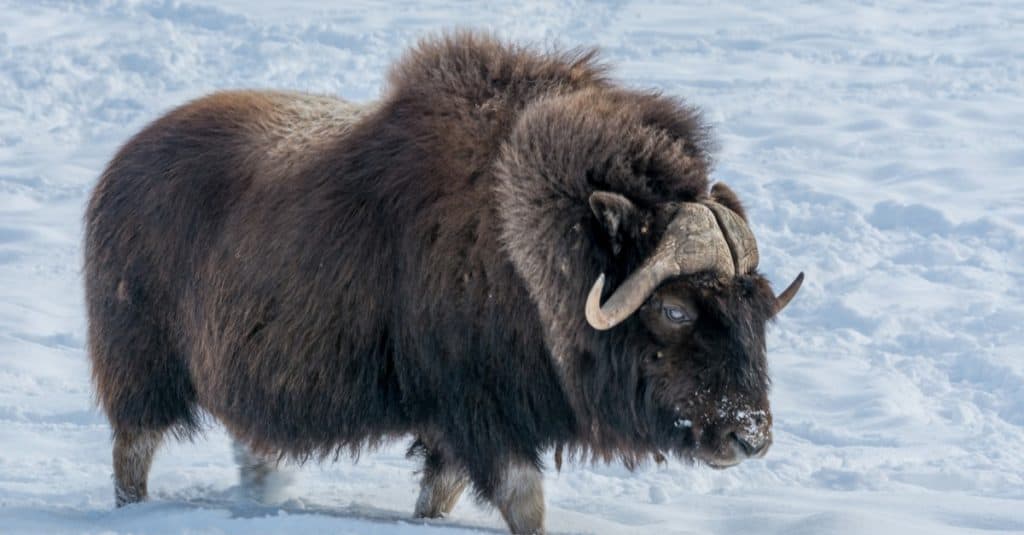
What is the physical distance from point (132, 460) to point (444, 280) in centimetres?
147

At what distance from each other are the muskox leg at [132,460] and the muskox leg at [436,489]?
2.94 feet

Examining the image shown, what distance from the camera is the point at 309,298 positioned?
396 centimetres

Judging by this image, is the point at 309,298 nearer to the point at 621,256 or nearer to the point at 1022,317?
the point at 621,256

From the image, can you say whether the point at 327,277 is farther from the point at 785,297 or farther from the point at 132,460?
the point at 785,297

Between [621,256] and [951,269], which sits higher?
[621,256]

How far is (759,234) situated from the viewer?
782cm

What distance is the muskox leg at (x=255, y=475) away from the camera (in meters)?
4.84

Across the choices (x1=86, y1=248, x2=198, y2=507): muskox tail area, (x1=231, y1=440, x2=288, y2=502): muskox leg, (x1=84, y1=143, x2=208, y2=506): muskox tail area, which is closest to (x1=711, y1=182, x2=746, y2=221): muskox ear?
(x1=84, y1=143, x2=208, y2=506): muskox tail area

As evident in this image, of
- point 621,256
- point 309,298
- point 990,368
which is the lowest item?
point 990,368

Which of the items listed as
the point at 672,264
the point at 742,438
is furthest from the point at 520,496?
the point at 672,264

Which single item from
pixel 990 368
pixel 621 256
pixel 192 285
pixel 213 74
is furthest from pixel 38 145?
pixel 621 256

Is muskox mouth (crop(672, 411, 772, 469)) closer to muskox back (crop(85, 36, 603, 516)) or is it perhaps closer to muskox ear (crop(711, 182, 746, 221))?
muskox back (crop(85, 36, 603, 516))

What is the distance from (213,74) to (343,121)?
6591 millimetres

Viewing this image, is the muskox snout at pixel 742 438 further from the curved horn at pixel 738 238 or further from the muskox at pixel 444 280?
the curved horn at pixel 738 238
